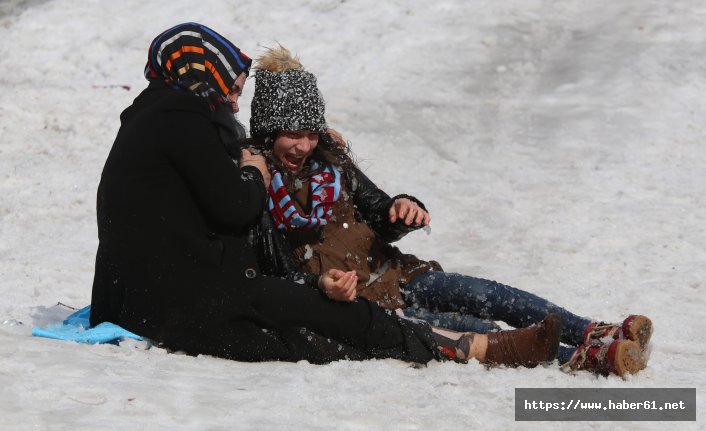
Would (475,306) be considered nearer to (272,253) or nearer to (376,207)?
(376,207)

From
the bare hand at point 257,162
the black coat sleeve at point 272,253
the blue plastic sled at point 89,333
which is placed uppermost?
the bare hand at point 257,162

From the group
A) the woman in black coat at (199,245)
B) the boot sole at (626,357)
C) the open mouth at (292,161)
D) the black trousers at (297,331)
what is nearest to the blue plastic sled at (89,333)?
the woman in black coat at (199,245)

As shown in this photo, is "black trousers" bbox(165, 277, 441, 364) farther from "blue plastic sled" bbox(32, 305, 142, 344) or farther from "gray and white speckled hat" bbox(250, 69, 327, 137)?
"gray and white speckled hat" bbox(250, 69, 327, 137)

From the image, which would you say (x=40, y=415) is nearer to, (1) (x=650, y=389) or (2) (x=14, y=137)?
(1) (x=650, y=389)

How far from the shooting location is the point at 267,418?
3.60m

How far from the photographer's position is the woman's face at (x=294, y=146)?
4816mm

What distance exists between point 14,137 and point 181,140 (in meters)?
5.10

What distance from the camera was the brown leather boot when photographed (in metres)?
4.42

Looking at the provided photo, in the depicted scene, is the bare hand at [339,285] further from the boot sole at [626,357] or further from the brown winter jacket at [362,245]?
the boot sole at [626,357]

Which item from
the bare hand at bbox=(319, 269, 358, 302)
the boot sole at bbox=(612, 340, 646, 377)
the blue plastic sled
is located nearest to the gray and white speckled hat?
the bare hand at bbox=(319, 269, 358, 302)

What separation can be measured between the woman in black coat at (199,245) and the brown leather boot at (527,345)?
0.27m

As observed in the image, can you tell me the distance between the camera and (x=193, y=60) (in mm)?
4402

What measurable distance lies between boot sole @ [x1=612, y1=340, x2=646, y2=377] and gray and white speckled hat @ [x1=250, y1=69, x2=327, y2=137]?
5.53ft

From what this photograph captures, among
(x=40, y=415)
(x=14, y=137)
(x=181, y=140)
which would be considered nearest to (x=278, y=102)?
(x=181, y=140)
